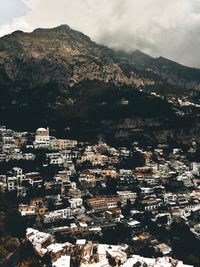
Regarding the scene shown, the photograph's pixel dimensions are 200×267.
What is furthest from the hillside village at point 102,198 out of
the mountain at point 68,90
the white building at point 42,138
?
the mountain at point 68,90

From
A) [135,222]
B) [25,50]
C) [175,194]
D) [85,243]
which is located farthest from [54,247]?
[25,50]

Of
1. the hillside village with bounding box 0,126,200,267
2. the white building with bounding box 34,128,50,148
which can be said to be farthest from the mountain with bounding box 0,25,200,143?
the hillside village with bounding box 0,126,200,267

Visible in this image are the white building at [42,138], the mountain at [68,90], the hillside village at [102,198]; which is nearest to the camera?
the hillside village at [102,198]

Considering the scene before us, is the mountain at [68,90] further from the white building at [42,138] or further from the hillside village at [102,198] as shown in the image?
the hillside village at [102,198]

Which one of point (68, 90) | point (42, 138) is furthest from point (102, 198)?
point (68, 90)

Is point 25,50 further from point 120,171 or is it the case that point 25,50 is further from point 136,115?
point 120,171

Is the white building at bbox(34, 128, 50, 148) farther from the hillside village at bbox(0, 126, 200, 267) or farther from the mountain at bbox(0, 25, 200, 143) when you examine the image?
the mountain at bbox(0, 25, 200, 143)
